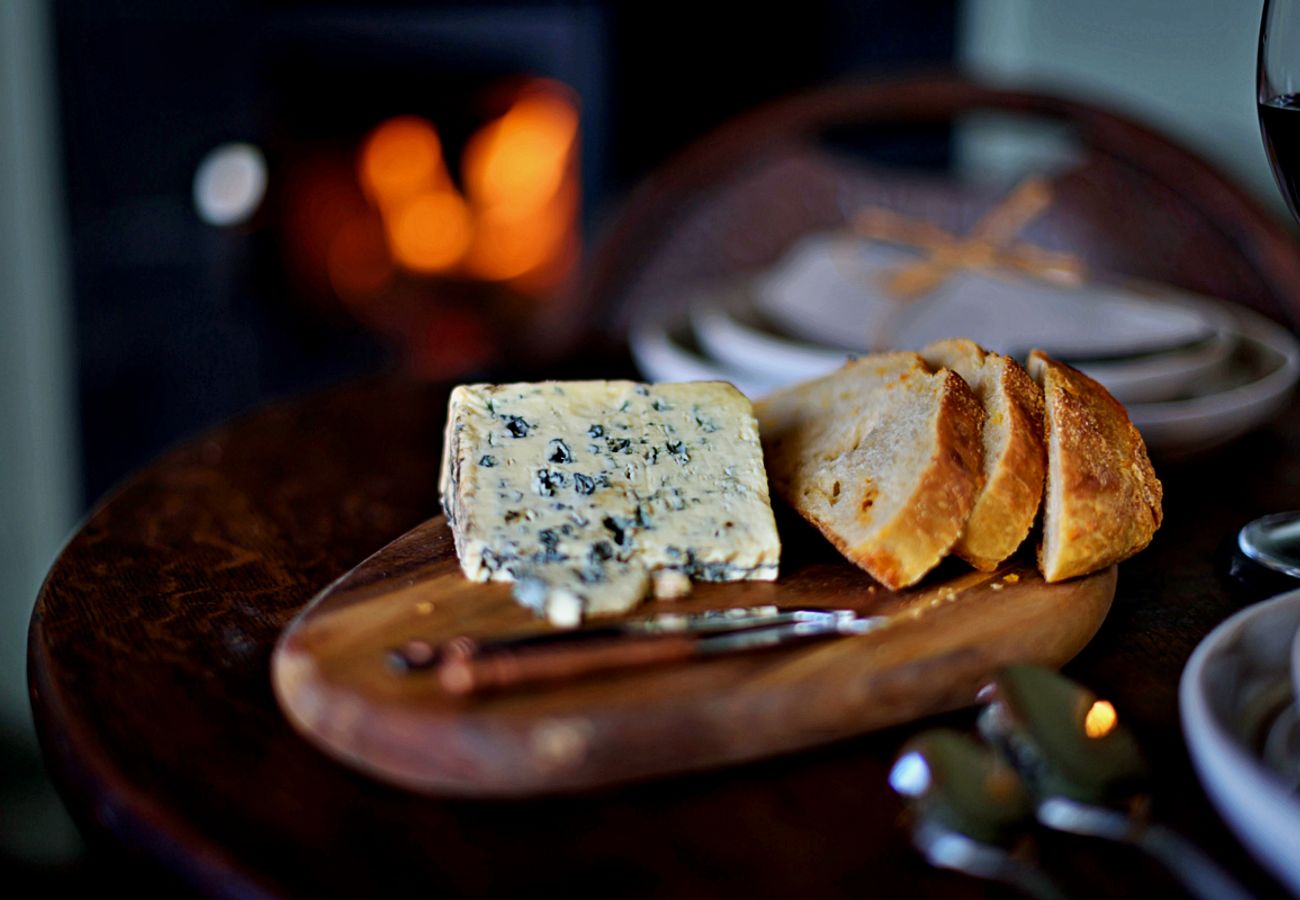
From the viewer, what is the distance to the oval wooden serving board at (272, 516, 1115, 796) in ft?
1.90

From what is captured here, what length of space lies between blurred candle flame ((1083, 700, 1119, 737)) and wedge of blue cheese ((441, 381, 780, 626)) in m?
0.20

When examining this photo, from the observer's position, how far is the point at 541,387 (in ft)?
2.71

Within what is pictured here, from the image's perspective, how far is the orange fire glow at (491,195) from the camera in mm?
2600

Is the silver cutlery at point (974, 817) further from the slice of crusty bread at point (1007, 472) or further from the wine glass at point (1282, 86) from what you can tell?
Answer: the wine glass at point (1282, 86)

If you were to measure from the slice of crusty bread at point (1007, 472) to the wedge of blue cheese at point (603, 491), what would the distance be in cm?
13

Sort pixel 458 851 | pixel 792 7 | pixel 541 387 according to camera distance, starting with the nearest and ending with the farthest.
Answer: pixel 458 851 → pixel 541 387 → pixel 792 7

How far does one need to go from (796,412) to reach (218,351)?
69.8 inches

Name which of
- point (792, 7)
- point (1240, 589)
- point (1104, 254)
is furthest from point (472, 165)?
point (1240, 589)

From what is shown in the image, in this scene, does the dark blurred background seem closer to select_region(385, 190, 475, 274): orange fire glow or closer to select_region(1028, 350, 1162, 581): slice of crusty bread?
select_region(385, 190, 475, 274): orange fire glow

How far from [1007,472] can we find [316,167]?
210 centimetres

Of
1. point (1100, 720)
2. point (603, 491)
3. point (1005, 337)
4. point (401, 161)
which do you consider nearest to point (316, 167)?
point (401, 161)

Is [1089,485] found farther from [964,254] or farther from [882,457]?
[964,254]

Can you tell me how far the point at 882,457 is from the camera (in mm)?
794

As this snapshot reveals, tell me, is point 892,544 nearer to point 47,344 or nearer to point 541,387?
point 541,387
